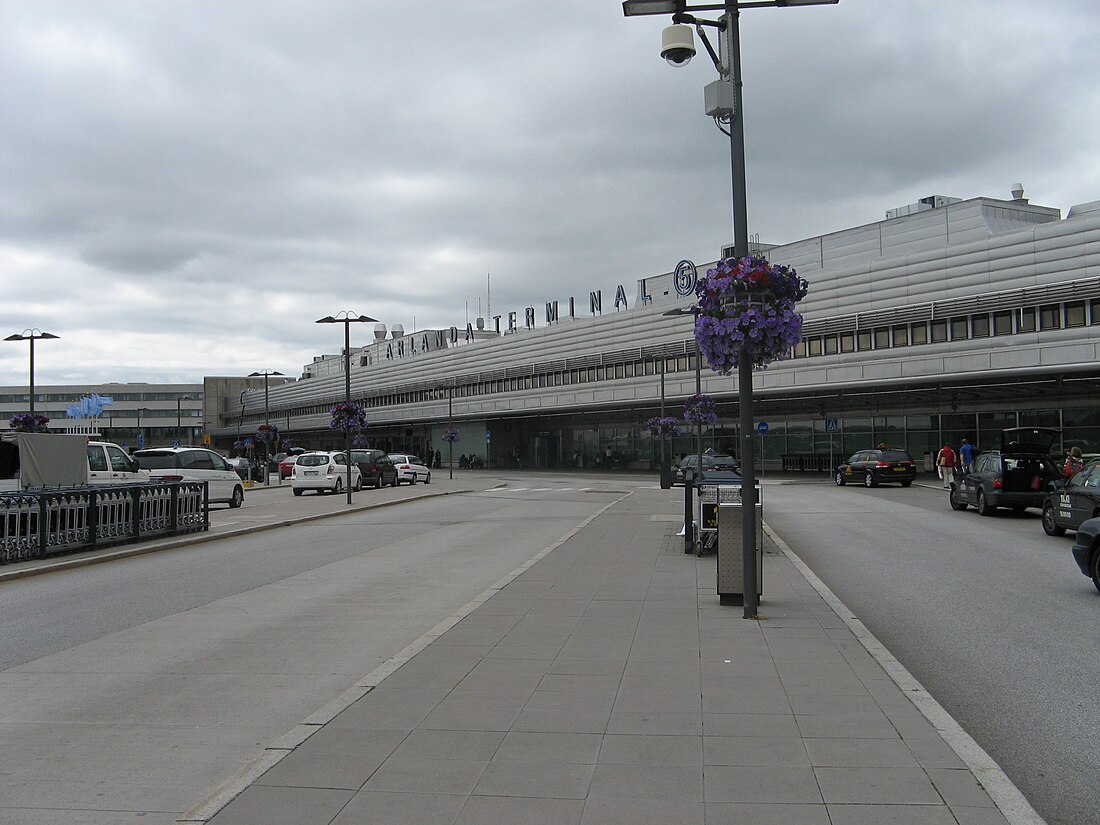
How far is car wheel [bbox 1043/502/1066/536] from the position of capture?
17764 mm

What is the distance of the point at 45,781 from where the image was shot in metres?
5.04

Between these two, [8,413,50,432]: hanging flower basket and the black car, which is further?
the black car

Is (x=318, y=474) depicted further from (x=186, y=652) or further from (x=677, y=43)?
(x=677, y=43)

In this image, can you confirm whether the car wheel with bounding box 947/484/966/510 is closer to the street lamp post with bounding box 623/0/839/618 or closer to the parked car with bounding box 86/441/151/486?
the street lamp post with bounding box 623/0/839/618

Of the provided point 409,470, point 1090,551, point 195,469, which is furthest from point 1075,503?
point 409,470

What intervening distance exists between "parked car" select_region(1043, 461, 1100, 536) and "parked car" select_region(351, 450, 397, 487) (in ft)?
95.0

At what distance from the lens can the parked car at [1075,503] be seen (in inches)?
602

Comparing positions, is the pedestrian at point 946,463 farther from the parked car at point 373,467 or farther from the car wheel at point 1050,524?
the parked car at point 373,467

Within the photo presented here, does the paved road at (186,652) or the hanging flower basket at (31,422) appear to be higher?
the hanging flower basket at (31,422)

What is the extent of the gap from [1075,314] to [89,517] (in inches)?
1372

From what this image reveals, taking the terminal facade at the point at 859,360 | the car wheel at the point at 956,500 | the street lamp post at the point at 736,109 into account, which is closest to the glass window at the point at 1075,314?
the terminal facade at the point at 859,360

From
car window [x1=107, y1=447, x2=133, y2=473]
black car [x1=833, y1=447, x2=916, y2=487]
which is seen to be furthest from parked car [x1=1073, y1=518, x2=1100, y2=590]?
black car [x1=833, y1=447, x2=916, y2=487]

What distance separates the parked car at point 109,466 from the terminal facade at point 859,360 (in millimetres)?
14205

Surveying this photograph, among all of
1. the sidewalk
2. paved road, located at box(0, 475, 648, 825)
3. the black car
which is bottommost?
paved road, located at box(0, 475, 648, 825)
